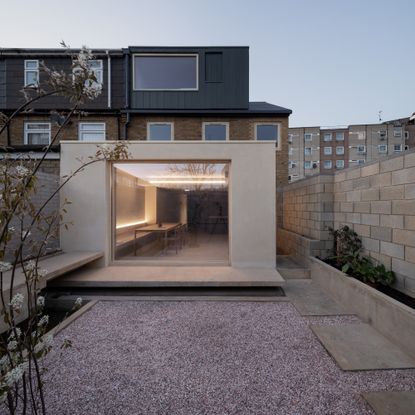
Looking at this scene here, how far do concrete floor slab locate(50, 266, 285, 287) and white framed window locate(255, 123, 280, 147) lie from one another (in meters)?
6.50

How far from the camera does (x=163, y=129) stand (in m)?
9.85

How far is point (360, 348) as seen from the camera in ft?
9.07

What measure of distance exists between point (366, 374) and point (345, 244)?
2744mm

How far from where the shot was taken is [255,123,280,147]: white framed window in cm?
989

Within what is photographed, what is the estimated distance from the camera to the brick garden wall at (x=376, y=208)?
338cm

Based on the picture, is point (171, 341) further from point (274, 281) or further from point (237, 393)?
point (274, 281)

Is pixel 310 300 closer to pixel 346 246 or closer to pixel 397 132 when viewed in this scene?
pixel 346 246

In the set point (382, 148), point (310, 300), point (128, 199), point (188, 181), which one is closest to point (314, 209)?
point (310, 300)

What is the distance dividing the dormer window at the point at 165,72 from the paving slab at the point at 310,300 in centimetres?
829

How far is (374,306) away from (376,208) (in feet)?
5.36

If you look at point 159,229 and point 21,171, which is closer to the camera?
point 21,171

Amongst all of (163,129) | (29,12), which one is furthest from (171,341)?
(163,129)

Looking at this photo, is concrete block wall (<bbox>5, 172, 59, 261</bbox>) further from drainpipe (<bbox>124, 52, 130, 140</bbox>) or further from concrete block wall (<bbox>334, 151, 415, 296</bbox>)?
concrete block wall (<bbox>334, 151, 415, 296</bbox>)

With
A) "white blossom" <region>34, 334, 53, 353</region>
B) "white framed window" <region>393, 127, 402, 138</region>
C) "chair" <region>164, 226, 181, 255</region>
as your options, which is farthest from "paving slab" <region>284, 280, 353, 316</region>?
"white framed window" <region>393, 127, 402, 138</region>
